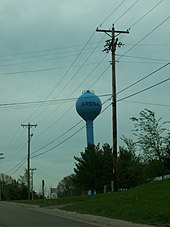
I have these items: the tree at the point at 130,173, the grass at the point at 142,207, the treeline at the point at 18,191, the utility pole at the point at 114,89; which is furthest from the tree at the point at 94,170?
the treeline at the point at 18,191

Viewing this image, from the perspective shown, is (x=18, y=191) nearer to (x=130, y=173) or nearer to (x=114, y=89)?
(x=130, y=173)

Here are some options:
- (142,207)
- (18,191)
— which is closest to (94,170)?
(142,207)

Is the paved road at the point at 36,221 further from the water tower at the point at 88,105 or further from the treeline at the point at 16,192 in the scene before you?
the treeline at the point at 16,192

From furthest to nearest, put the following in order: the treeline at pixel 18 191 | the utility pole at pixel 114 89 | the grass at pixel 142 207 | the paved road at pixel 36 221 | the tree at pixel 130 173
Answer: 1. the treeline at pixel 18 191
2. the tree at pixel 130 173
3. the utility pole at pixel 114 89
4. the paved road at pixel 36 221
5. the grass at pixel 142 207

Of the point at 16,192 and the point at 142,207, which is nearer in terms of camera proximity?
the point at 142,207

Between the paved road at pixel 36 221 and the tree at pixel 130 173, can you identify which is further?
the tree at pixel 130 173

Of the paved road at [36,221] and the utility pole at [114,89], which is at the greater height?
the utility pole at [114,89]

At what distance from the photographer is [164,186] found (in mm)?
28234

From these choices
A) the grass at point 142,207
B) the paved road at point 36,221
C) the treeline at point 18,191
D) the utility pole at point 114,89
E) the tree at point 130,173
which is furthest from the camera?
the treeline at point 18,191

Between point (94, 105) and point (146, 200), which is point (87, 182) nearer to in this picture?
point (94, 105)

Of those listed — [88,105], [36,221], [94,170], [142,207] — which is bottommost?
[36,221]

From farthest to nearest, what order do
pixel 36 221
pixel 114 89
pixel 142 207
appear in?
pixel 114 89 < pixel 36 221 < pixel 142 207

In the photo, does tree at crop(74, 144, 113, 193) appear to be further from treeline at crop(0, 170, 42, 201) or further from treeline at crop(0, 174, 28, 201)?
treeline at crop(0, 174, 28, 201)

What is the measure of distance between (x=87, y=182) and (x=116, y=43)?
2465cm
